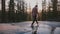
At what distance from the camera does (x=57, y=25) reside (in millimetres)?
7488

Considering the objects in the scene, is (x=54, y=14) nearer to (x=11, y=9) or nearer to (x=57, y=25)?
(x=57, y=25)

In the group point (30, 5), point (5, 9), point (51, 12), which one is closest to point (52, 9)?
point (51, 12)

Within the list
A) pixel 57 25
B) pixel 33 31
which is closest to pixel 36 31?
pixel 33 31

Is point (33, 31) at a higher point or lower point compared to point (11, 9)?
lower

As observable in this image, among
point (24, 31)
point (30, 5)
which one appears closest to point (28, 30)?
point (24, 31)

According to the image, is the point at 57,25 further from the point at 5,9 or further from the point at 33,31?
the point at 5,9

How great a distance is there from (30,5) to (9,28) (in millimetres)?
769

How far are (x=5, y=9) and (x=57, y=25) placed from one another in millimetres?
1359

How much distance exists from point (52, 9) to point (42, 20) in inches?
15.7

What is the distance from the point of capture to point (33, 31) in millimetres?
7395

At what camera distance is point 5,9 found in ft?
24.4

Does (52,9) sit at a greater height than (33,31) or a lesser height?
greater

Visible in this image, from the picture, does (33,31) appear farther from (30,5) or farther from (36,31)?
(30,5)

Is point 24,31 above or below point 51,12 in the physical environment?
below
